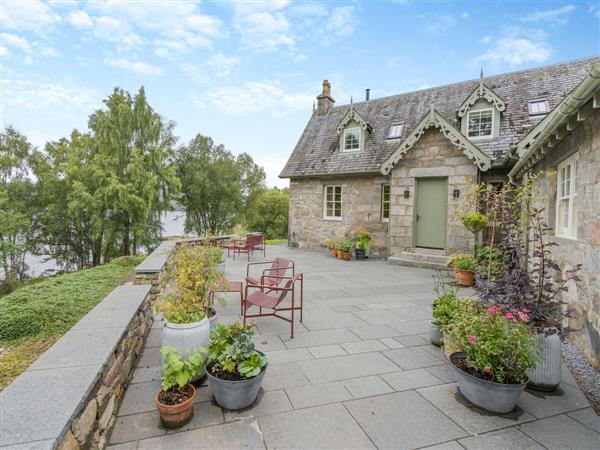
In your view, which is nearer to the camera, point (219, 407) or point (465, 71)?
point (219, 407)

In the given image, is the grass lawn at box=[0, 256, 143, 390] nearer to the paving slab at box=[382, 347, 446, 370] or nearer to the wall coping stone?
the wall coping stone

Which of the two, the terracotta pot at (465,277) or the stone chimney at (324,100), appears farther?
the stone chimney at (324,100)

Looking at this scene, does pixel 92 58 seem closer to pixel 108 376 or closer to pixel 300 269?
pixel 300 269

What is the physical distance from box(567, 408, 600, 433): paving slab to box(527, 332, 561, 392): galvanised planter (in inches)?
11.1

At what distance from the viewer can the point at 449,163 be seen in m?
9.64

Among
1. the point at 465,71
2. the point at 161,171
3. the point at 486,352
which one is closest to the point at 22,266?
the point at 161,171

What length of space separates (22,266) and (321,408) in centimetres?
2395

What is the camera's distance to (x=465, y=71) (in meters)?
13.6

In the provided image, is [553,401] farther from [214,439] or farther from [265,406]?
[214,439]

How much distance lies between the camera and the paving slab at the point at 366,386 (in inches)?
112

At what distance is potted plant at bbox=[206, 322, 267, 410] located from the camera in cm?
249

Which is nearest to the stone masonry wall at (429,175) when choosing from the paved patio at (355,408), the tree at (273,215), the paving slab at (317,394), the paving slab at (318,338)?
the paved patio at (355,408)

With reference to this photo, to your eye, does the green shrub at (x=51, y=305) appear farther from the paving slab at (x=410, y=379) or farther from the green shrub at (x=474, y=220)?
the green shrub at (x=474, y=220)

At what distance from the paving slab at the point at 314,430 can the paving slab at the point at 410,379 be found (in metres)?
0.71
